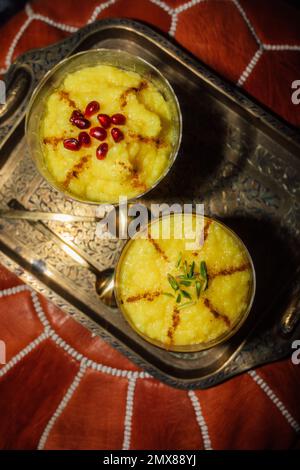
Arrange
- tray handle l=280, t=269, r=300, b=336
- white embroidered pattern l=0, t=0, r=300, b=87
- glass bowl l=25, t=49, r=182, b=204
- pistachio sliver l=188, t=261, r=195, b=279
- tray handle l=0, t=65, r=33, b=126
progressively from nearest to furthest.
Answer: pistachio sliver l=188, t=261, r=195, b=279 → glass bowl l=25, t=49, r=182, b=204 → tray handle l=280, t=269, r=300, b=336 → tray handle l=0, t=65, r=33, b=126 → white embroidered pattern l=0, t=0, r=300, b=87

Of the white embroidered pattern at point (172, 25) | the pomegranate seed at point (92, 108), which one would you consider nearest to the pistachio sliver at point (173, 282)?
A: the pomegranate seed at point (92, 108)

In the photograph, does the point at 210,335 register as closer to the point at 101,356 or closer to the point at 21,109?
the point at 101,356

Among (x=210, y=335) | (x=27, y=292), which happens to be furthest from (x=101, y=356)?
(x=210, y=335)

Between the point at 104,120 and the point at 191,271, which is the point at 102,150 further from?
the point at 191,271

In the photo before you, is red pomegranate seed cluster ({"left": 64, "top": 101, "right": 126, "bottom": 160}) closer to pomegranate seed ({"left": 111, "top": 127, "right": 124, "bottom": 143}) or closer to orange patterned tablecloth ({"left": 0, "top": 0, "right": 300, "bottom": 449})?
pomegranate seed ({"left": 111, "top": 127, "right": 124, "bottom": 143})

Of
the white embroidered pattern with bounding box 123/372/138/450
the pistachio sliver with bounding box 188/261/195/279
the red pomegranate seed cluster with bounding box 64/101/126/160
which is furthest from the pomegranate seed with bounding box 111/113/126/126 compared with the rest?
the white embroidered pattern with bounding box 123/372/138/450

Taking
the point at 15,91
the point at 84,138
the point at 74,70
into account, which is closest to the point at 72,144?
the point at 84,138

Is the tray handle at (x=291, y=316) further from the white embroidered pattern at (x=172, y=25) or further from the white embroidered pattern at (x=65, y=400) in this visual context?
the white embroidered pattern at (x=172, y=25)
